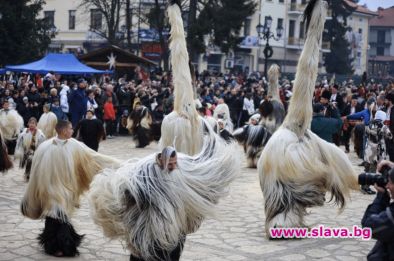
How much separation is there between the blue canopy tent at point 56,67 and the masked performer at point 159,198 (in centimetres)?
1909

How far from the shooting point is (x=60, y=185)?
782 cm

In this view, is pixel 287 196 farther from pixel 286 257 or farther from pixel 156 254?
pixel 156 254

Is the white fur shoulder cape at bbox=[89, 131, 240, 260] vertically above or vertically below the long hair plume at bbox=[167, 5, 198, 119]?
below

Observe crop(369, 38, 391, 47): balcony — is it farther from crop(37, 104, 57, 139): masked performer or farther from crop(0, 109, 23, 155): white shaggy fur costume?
crop(37, 104, 57, 139): masked performer

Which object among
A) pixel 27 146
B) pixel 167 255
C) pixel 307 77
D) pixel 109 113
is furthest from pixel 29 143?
pixel 109 113

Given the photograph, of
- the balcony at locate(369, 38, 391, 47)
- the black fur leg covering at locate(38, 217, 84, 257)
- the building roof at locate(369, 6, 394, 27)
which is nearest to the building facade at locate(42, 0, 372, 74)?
the balcony at locate(369, 38, 391, 47)

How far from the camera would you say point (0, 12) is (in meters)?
29.7

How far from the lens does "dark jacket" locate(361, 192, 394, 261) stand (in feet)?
16.0

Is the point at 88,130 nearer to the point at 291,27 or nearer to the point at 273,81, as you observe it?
the point at 273,81

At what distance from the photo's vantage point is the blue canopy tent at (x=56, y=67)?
24380 millimetres

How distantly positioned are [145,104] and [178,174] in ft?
56.1

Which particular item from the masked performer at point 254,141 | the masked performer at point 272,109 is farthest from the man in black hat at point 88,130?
the masked performer at point 272,109

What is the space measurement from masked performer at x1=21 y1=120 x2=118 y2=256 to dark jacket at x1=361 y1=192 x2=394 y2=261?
11.6 ft

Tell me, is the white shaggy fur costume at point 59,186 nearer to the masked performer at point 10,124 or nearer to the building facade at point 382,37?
the masked performer at point 10,124
